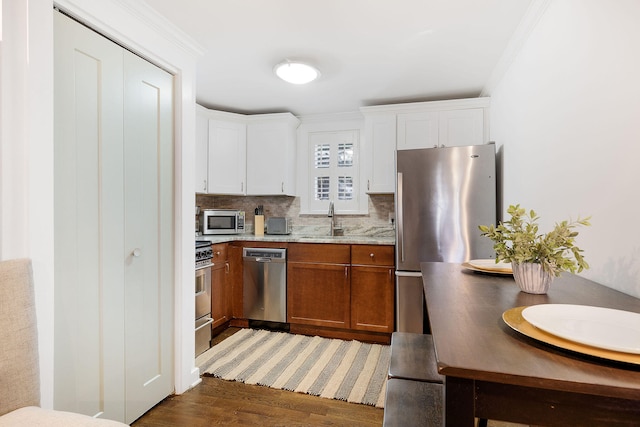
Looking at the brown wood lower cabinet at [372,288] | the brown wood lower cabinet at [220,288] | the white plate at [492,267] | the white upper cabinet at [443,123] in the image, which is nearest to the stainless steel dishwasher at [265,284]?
the brown wood lower cabinet at [220,288]

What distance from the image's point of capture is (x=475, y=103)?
3092 mm

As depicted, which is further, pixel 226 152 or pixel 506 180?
pixel 226 152

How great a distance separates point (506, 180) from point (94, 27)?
283 centimetres

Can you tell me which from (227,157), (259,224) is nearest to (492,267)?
(259,224)

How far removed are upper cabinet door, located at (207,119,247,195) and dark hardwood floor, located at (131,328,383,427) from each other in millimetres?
2153

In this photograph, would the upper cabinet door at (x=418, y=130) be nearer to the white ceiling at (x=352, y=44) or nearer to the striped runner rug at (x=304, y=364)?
the white ceiling at (x=352, y=44)

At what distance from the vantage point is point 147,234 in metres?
1.91

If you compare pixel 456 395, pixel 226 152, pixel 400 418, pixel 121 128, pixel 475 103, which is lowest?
pixel 400 418

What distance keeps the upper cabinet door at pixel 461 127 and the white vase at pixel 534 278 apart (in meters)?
2.35

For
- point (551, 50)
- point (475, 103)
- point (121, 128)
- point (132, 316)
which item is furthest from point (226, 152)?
point (551, 50)

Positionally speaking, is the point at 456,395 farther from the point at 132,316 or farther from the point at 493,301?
the point at 132,316

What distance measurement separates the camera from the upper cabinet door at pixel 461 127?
311cm

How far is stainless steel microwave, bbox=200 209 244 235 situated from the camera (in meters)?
3.62

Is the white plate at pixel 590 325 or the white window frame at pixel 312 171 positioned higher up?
the white window frame at pixel 312 171
